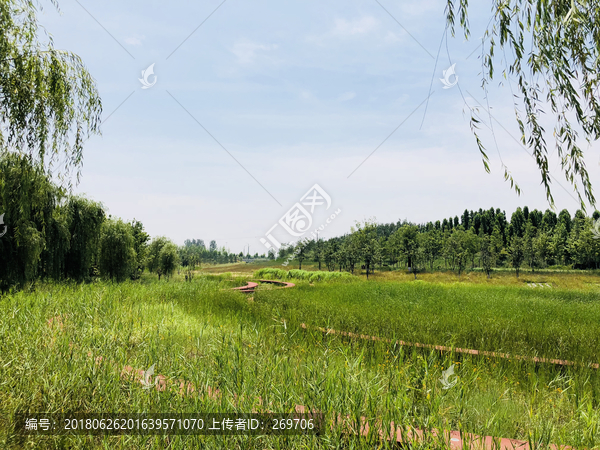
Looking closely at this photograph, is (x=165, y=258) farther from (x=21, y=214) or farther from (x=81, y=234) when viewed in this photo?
(x=21, y=214)

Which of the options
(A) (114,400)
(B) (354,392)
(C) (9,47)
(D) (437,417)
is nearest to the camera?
(D) (437,417)

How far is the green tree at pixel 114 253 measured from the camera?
17.6m

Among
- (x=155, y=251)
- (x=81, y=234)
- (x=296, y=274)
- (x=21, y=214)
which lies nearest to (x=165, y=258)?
(x=155, y=251)

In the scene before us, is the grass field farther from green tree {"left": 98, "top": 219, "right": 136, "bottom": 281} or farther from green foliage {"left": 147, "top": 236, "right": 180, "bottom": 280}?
green foliage {"left": 147, "top": 236, "right": 180, "bottom": 280}

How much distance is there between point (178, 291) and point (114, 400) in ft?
24.6

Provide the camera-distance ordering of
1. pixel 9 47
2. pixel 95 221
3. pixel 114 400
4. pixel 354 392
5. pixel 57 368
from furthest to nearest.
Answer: pixel 95 221 → pixel 9 47 → pixel 57 368 → pixel 114 400 → pixel 354 392

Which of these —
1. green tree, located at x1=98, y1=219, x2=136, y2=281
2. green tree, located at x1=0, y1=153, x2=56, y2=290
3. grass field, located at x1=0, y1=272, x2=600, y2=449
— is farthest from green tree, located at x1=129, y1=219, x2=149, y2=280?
grass field, located at x1=0, y1=272, x2=600, y2=449

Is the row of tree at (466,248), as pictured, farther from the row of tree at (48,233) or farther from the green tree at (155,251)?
the row of tree at (48,233)

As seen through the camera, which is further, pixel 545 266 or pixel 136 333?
pixel 545 266

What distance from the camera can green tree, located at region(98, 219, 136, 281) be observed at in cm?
1762

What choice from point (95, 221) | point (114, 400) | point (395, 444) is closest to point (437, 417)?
point (395, 444)

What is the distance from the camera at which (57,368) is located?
285 centimetres

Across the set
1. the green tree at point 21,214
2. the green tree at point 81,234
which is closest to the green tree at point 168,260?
the green tree at point 81,234

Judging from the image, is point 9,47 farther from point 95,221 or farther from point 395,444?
point 95,221
